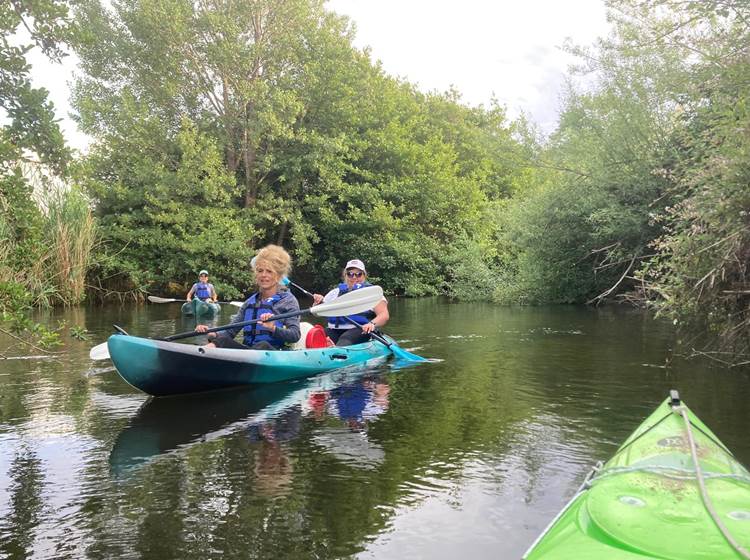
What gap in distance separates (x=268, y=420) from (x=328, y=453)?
1065mm

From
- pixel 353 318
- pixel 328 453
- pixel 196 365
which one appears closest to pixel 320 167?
pixel 353 318

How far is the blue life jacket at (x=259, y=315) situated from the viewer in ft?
21.7

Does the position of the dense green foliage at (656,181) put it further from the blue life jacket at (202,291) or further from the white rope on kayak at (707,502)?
the blue life jacket at (202,291)

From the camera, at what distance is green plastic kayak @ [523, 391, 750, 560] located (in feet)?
6.95

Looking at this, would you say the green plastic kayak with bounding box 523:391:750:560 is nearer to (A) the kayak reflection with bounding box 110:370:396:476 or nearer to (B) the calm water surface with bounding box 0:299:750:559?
(B) the calm water surface with bounding box 0:299:750:559

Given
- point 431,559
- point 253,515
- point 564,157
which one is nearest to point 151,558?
point 253,515

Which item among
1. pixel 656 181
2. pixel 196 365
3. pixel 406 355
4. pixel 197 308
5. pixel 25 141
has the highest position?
pixel 656 181

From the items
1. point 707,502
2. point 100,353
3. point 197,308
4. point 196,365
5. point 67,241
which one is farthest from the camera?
point 67,241

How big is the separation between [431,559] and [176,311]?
48.3ft

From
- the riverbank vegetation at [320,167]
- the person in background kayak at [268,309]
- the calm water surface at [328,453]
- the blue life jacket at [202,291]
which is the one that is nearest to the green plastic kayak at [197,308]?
the blue life jacket at [202,291]

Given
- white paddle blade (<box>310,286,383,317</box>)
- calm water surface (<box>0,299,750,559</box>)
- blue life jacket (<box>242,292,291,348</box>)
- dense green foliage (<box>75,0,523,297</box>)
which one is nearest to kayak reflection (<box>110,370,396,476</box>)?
calm water surface (<box>0,299,750,559</box>)

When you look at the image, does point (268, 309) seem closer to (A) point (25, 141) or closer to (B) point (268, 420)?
(B) point (268, 420)

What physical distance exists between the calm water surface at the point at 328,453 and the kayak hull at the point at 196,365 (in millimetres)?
162

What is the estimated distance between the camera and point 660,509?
2365 millimetres
